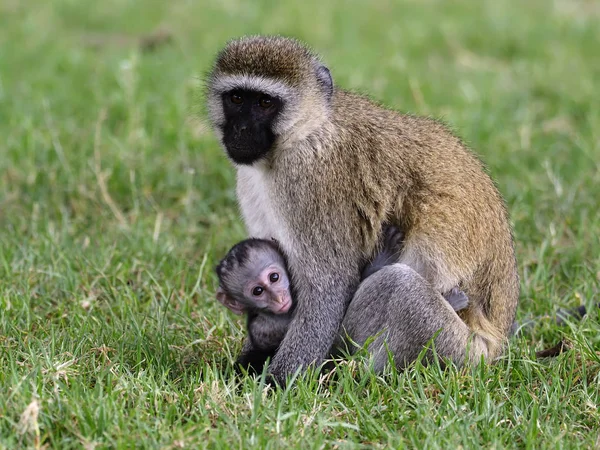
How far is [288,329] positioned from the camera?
5031 millimetres

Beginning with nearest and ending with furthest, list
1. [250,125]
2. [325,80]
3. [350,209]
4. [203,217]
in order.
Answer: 1. [250,125]
2. [350,209]
3. [325,80]
4. [203,217]

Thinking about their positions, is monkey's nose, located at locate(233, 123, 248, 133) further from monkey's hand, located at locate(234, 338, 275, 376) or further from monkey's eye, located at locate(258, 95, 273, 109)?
monkey's hand, located at locate(234, 338, 275, 376)

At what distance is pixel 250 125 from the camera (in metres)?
4.96

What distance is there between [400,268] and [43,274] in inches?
94.9

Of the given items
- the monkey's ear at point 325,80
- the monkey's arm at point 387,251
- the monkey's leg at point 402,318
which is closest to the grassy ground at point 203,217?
the monkey's leg at point 402,318

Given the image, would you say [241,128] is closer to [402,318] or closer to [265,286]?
[265,286]

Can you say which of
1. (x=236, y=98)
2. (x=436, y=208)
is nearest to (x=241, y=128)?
(x=236, y=98)

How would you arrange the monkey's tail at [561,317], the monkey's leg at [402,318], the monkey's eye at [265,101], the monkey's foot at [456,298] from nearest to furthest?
the monkey's leg at [402,318] → the monkey's eye at [265,101] → the monkey's foot at [456,298] → the monkey's tail at [561,317]

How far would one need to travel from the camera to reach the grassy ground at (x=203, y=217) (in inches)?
166

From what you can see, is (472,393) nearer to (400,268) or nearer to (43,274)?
(400,268)

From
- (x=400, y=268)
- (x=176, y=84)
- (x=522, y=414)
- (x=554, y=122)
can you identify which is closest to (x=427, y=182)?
(x=400, y=268)

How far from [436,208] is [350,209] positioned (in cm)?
47

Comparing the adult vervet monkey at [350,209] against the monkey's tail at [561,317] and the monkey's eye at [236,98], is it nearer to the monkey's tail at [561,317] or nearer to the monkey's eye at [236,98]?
the monkey's eye at [236,98]

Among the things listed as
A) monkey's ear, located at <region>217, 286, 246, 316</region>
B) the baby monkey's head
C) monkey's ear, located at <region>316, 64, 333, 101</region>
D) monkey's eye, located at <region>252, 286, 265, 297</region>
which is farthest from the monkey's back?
monkey's ear, located at <region>217, 286, 246, 316</region>
